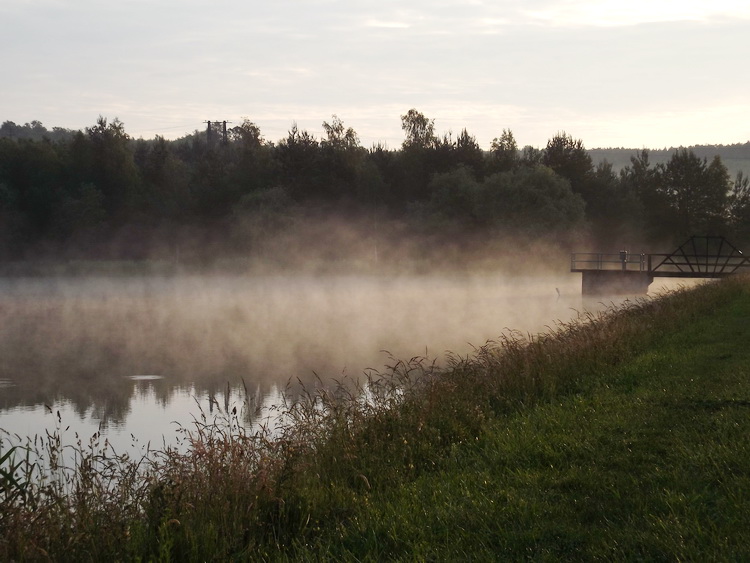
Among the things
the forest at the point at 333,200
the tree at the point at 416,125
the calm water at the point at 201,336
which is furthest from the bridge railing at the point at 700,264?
the tree at the point at 416,125

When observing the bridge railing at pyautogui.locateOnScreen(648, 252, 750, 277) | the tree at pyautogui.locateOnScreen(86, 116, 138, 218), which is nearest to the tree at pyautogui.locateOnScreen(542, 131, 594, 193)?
the bridge railing at pyautogui.locateOnScreen(648, 252, 750, 277)

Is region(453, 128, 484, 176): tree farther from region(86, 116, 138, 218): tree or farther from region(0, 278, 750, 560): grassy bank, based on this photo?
region(0, 278, 750, 560): grassy bank

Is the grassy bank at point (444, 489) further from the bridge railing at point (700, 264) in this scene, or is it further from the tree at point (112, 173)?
the tree at point (112, 173)

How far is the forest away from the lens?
65000 mm

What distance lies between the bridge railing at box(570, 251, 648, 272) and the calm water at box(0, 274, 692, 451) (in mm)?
2210

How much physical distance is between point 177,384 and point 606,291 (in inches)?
1335

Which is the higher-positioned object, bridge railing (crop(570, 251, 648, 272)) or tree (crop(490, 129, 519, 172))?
tree (crop(490, 129, 519, 172))

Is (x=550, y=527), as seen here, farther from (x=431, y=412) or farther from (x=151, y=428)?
(x=151, y=428)

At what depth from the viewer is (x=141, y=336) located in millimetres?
29000

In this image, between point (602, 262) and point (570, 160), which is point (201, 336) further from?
point (570, 160)

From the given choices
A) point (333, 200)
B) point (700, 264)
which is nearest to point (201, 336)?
point (700, 264)

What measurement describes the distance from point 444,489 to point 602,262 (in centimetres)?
4537

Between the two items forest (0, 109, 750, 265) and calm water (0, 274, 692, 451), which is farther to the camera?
forest (0, 109, 750, 265)

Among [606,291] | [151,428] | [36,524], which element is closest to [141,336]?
[151,428]
